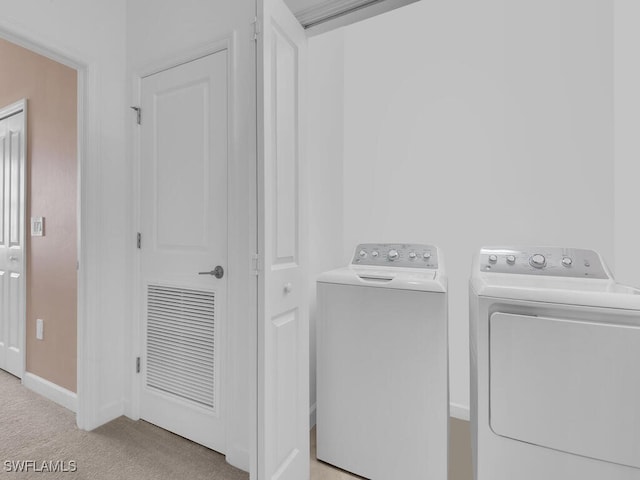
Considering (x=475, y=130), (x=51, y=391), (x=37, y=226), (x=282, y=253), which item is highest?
(x=475, y=130)

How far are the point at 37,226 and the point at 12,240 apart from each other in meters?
0.52

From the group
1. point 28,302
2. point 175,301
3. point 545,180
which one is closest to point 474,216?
point 545,180

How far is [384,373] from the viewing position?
4.87 ft

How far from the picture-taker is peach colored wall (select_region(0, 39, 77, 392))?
7.00 feet

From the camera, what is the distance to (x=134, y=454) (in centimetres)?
169

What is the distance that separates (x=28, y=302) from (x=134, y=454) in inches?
62.9

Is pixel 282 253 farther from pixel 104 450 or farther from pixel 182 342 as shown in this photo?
pixel 104 450

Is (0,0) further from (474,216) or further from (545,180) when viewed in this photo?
(545,180)

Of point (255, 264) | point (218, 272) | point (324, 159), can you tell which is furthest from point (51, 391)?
point (324, 159)

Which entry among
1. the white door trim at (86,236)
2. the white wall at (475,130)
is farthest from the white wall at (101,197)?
the white wall at (475,130)

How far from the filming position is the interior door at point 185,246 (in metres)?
1.75

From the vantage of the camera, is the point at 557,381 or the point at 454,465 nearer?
the point at 557,381

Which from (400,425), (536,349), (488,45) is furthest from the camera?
(488,45)

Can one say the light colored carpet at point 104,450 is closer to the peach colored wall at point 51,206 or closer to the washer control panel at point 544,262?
the peach colored wall at point 51,206
